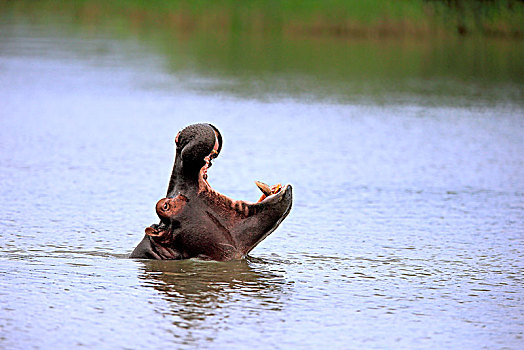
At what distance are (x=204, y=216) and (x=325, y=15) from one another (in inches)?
1102

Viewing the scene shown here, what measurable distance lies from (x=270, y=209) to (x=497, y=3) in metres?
24.8

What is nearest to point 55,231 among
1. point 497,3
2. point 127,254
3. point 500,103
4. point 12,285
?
point 127,254

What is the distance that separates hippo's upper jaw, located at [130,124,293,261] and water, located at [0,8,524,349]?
0.44ft

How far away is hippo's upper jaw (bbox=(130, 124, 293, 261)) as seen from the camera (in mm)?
6164

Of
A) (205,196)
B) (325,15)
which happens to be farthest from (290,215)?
(325,15)

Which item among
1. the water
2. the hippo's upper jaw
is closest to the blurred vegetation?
the water

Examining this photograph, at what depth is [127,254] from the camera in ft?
22.1

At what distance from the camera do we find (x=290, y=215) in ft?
28.1

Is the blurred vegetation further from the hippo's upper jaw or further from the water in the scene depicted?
the hippo's upper jaw

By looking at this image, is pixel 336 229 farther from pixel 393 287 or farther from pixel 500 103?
pixel 500 103

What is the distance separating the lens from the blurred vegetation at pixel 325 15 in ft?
98.9

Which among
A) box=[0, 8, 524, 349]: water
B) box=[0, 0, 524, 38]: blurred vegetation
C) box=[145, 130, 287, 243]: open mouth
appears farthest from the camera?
box=[0, 0, 524, 38]: blurred vegetation

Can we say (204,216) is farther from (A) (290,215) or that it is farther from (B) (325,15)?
→ (B) (325,15)

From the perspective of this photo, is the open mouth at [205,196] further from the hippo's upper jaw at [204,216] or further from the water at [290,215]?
the water at [290,215]
